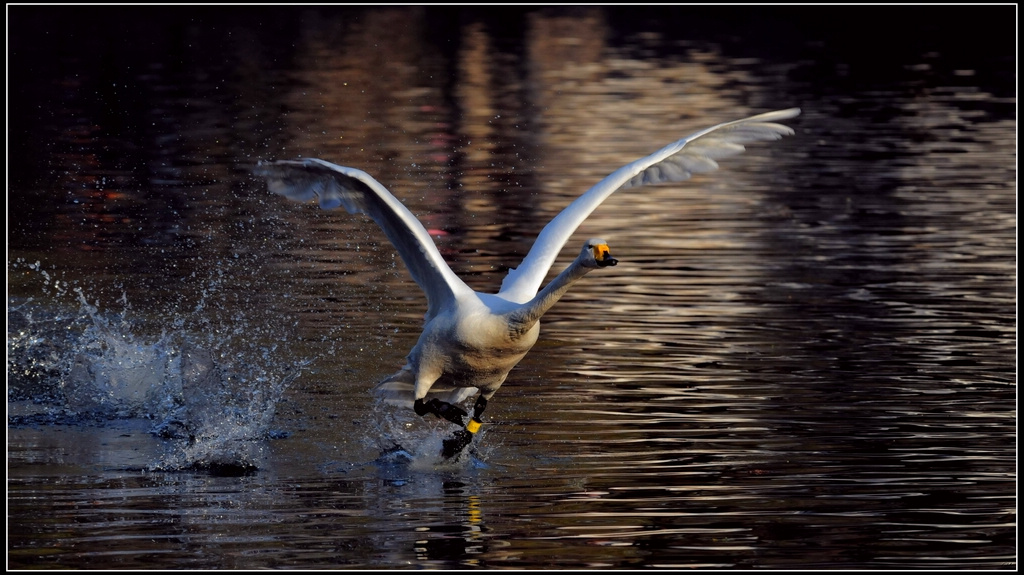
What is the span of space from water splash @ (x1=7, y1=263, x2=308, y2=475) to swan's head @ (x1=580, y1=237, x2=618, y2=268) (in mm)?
2496

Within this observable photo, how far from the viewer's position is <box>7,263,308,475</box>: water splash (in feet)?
36.6

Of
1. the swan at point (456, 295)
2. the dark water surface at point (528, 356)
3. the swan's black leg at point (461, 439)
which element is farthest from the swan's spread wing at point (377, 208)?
the dark water surface at point (528, 356)

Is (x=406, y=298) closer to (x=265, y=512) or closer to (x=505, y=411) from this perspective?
(x=505, y=411)

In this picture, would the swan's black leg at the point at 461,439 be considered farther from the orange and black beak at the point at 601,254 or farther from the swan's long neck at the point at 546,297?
the orange and black beak at the point at 601,254

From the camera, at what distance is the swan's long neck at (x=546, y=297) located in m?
10.2

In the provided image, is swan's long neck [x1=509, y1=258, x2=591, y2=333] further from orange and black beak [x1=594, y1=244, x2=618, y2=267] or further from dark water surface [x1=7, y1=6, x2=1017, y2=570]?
dark water surface [x1=7, y1=6, x2=1017, y2=570]

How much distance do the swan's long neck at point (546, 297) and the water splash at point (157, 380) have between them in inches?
76.3

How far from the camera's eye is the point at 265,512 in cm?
957

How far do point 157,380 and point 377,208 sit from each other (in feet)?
8.63

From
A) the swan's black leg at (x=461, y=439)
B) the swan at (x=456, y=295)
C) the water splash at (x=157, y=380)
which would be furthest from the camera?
the water splash at (x=157, y=380)

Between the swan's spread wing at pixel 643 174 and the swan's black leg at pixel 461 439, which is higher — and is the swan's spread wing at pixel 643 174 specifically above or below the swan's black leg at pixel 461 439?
above

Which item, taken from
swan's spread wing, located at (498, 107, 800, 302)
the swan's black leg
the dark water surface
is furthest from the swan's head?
the swan's black leg

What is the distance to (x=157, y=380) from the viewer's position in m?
12.3

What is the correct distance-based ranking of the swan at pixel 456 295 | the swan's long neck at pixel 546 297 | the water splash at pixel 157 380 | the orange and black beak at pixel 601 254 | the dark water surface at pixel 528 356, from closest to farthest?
the dark water surface at pixel 528 356 → the orange and black beak at pixel 601 254 → the swan's long neck at pixel 546 297 → the swan at pixel 456 295 → the water splash at pixel 157 380
